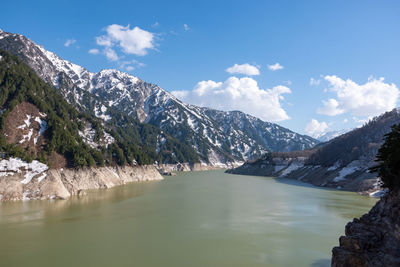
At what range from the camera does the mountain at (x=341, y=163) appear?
3561 inches

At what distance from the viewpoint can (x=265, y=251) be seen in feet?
96.5

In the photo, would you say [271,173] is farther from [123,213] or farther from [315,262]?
[315,262]

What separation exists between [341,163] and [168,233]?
3718 inches

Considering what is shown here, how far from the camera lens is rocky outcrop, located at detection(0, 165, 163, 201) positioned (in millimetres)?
56344

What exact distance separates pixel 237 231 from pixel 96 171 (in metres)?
56.6

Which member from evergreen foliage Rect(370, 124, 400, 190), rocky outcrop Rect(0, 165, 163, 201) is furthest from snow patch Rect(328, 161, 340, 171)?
evergreen foliage Rect(370, 124, 400, 190)

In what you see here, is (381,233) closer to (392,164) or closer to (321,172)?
(392,164)

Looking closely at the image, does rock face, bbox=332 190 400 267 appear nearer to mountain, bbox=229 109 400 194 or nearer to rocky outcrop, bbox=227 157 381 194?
rocky outcrop, bbox=227 157 381 194

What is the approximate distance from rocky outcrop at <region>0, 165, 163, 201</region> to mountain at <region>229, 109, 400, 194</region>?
6904 cm

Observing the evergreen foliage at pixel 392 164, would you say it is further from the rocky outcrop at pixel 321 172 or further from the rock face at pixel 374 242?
the rocky outcrop at pixel 321 172

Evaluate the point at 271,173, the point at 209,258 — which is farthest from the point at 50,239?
the point at 271,173

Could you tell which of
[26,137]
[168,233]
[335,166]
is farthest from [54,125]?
[335,166]

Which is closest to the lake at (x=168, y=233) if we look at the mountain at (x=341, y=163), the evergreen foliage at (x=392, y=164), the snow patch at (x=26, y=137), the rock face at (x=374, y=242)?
the rock face at (x=374, y=242)

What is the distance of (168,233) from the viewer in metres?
35.9
